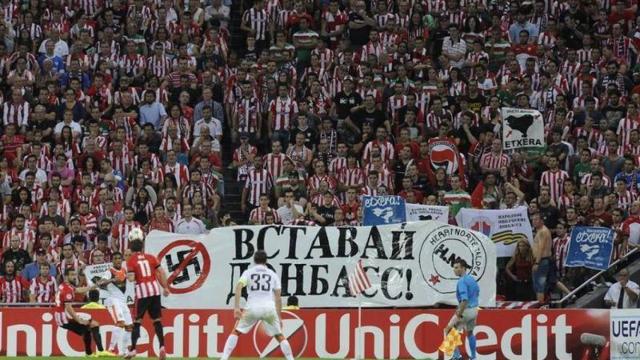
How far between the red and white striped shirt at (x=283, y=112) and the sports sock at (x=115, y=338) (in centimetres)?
725

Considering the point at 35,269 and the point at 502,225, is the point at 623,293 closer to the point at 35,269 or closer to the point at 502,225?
the point at 502,225

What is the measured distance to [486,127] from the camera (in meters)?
33.7

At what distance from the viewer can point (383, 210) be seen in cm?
3031

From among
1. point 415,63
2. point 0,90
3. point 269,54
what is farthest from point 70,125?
point 415,63

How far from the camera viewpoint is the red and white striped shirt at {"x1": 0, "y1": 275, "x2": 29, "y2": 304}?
3012 cm

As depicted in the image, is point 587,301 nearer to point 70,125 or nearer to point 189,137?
point 189,137

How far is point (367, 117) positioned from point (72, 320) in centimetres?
885

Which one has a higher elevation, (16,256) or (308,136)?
(308,136)

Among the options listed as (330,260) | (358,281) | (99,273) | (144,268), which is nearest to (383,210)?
(330,260)

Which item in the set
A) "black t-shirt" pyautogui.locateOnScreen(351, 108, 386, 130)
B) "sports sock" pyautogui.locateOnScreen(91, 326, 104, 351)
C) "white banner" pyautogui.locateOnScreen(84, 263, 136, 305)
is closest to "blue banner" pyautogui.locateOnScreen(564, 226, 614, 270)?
"black t-shirt" pyautogui.locateOnScreen(351, 108, 386, 130)

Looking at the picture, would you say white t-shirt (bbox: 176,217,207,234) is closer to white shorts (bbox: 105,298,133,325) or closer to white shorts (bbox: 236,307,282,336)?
white shorts (bbox: 105,298,133,325)

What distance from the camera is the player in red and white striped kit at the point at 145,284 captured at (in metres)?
25.5

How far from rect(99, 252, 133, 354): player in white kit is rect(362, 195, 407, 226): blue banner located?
4650 mm

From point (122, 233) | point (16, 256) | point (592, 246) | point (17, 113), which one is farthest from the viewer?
point (17, 113)
